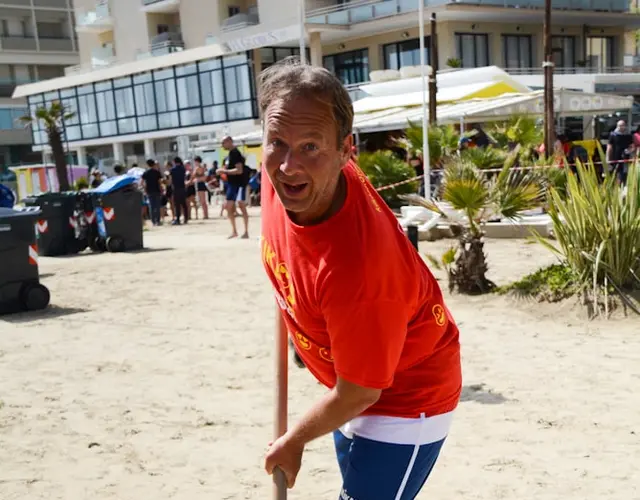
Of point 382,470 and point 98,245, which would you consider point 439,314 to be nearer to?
point 382,470

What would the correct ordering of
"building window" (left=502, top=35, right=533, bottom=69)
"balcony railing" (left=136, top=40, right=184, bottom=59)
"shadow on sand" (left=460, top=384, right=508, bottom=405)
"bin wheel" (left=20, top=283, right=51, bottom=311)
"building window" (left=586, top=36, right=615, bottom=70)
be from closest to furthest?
"shadow on sand" (left=460, top=384, right=508, bottom=405) → "bin wheel" (left=20, top=283, right=51, bottom=311) → "building window" (left=502, top=35, right=533, bottom=69) → "building window" (left=586, top=36, right=615, bottom=70) → "balcony railing" (left=136, top=40, right=184, bottom=59)

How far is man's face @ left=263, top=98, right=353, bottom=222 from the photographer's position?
178cm

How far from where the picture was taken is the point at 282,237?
1.99m

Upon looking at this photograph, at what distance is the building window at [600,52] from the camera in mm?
37625

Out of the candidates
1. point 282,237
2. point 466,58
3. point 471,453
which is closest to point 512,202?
point 471,453

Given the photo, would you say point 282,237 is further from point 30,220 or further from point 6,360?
point 30,220

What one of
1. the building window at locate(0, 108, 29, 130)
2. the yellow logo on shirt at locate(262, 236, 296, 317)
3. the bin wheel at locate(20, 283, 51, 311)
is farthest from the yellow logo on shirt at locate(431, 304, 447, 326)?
the building window at locate(0, 108, 29, 130)

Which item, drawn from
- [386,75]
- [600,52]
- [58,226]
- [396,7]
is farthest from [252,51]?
[58,226]

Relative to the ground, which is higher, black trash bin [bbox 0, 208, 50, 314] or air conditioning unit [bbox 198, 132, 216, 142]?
air conditioning unit [bbox 198, 132, 216, 142]

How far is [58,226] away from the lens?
1399 centimetres

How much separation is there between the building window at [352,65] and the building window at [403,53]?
45.0 inches

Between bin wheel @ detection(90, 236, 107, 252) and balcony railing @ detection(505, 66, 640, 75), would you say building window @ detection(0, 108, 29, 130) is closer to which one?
balcony railing @ detection(505, 66, 640, 75)

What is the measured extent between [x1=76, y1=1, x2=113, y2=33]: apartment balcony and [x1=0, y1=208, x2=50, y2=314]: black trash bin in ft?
Result: 145

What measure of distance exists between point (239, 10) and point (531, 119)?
30431 millimetres
